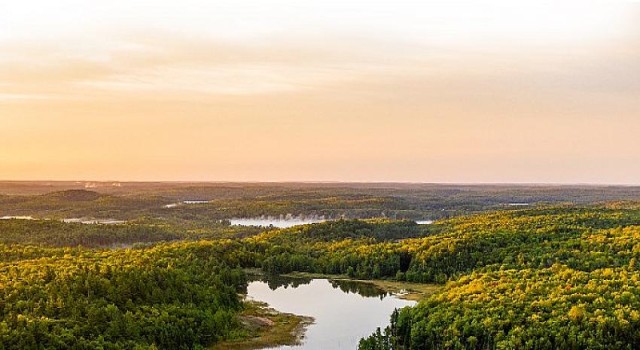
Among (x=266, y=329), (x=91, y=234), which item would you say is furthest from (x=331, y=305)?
(x=91, y=234)

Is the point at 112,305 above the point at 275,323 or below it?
above

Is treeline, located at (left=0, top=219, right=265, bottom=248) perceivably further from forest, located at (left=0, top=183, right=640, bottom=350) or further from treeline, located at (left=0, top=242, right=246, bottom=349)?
treeline, located at (left=0, top=242, right=246, bottom=349)

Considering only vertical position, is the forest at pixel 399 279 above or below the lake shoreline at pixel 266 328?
above

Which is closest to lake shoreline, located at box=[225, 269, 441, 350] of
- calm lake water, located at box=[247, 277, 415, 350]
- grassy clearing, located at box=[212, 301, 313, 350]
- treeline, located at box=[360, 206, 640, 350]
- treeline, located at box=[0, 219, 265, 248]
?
grassy clearing, located at box=[212, 301, 313, 350]

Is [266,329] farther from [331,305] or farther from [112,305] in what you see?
[112,305]

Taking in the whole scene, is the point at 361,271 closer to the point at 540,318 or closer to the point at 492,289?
the point at 492,289

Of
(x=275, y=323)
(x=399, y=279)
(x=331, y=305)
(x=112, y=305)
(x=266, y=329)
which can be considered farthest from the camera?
(x=399, y=279)

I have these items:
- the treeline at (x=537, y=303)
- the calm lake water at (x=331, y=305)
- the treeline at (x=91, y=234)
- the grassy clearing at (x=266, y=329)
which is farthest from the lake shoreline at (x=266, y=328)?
the treeline at (x=91, y=234)

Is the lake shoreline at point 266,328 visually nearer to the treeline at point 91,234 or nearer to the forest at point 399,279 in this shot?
the forest at point 399,279

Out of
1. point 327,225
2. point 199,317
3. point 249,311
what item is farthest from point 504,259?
point 327,225
